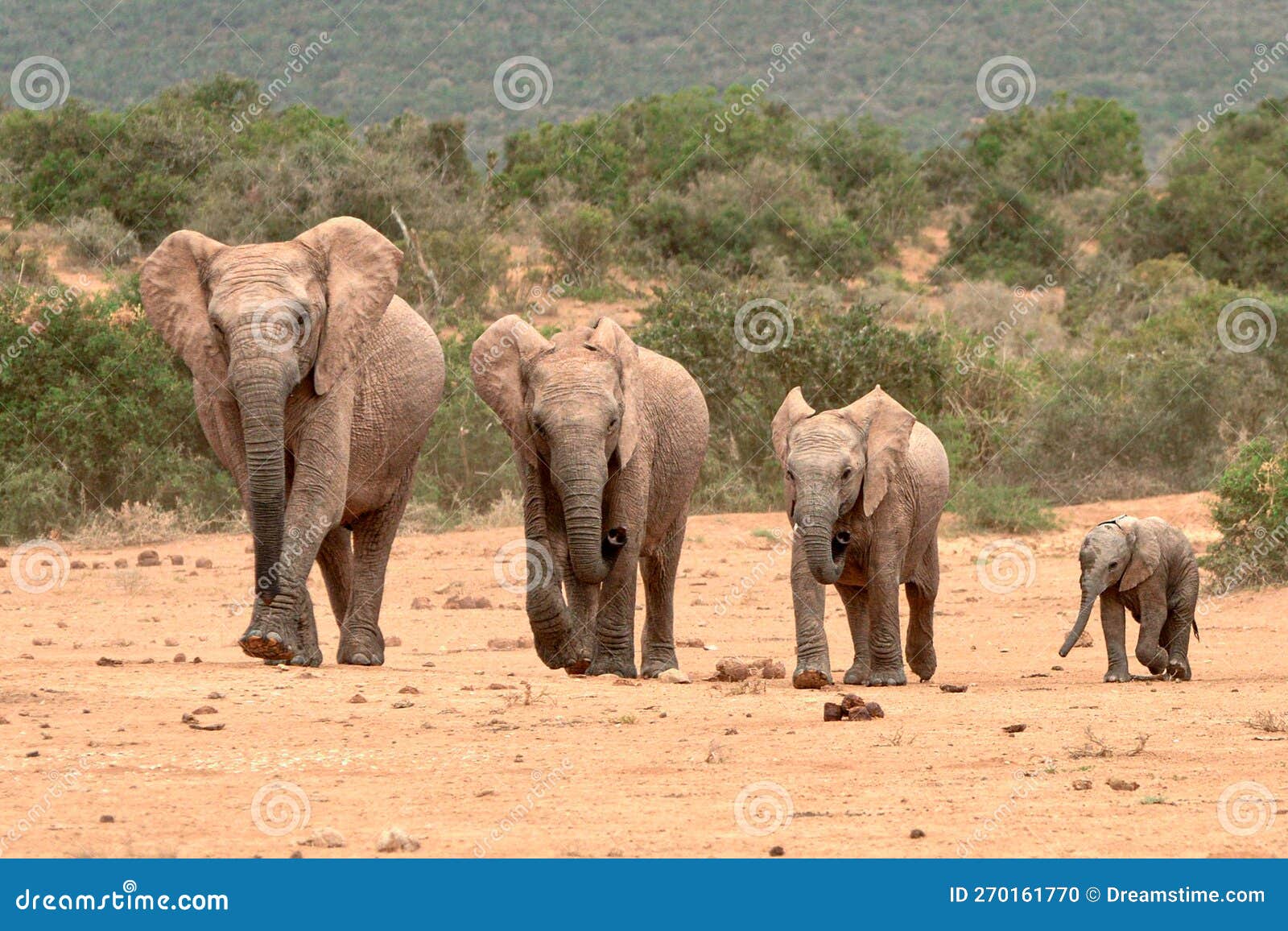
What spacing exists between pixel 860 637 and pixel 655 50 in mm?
73687

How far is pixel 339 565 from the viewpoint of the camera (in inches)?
494

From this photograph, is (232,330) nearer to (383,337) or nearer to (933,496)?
(383,337)

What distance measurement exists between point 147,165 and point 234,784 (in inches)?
1208

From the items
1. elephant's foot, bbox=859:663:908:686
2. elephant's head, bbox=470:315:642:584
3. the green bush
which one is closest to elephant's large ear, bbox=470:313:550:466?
elephant's head, bbox=470:315:642:584

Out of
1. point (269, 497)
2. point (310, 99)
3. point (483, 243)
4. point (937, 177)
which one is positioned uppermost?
point (310, 99)

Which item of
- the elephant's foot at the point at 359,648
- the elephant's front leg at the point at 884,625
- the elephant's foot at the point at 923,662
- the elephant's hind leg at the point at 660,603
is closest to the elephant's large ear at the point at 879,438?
the elephant's front leg at the point at 884,625

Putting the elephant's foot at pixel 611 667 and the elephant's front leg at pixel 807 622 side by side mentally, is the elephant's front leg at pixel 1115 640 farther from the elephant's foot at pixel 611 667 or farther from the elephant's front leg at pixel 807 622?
the elephant's foot at pixel 611 667

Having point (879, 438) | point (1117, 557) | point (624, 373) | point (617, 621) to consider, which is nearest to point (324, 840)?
point (617, 621)

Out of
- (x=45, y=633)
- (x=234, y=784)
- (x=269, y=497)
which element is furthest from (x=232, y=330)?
(x=45, y=633)

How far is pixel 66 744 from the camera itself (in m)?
8.59

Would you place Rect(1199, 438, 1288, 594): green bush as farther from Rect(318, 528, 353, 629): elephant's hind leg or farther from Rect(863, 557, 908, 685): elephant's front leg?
Rect(318, 528, 353, 629): elephant's hind leg

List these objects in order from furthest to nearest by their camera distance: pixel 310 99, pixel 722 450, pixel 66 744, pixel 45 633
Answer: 1. pixel 310 99
2. pixel 722 450
3. pixel 45 633
4. pixel 66 744

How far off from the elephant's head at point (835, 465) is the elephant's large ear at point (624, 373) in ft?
3.20

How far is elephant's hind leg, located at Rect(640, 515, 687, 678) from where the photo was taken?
12383 millimetres
